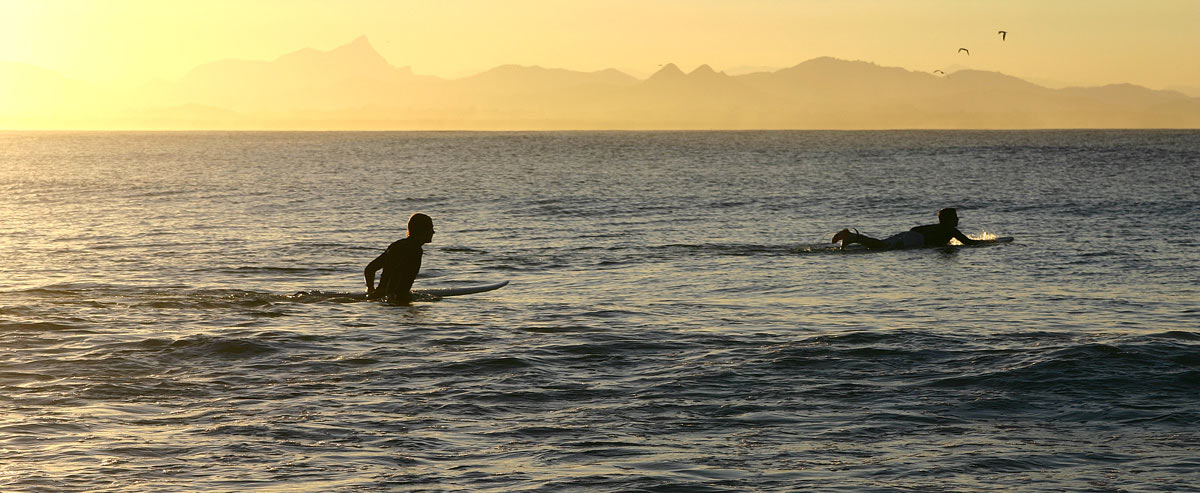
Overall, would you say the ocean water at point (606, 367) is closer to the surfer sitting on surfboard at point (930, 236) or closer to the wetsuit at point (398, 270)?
the wetsuit at point (398, 270)

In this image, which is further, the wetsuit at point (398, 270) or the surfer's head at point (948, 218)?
the surfer's head at point (948, 218)

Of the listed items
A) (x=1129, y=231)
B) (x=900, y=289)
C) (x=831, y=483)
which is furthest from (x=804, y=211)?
(x=831, y=483)

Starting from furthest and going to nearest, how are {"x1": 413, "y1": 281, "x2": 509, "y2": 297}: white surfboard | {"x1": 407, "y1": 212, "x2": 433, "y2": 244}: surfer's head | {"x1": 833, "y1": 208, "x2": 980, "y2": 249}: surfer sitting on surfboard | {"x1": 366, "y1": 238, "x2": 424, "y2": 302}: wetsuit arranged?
{"x1": 833, "y1": 208, "x2": 980, "y2": 249}: surfer sitting on surfboard < {"x1": 413, "y1": 281, "x2": 509, "y2": 297}: white surfboard < {"x1": 366, "y1": 238, "x2": 424, "y2": 302}: wetsuit < {"x1": 407, "y1": 212, "x2": 433, "y2": 244}: surfer's head

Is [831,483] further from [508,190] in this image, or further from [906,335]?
[508,190]

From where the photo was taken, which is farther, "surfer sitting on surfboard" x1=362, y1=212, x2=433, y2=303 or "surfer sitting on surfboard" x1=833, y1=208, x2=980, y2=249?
"surfer sitting on surfboard" x1=833, y1=208, x2=980, y2=249

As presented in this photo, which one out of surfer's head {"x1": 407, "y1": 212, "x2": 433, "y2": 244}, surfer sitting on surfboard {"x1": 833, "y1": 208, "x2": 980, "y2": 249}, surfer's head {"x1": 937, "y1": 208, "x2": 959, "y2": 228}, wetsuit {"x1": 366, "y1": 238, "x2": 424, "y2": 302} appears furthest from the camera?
surfer's head {"x1": 937, "y1": 208, "x2": 959, "y2": 228}

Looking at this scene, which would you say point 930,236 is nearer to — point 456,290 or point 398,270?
point 456,290

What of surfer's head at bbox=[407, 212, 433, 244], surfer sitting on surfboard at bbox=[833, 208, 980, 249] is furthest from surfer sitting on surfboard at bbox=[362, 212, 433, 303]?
surfer sitting on surfboard at bbox=[833, 208, 980, 249]

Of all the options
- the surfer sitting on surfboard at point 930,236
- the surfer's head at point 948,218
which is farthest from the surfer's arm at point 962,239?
the surfer's head at point 948,218

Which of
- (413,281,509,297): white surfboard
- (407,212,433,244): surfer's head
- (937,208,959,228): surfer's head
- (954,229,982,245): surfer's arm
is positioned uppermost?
(407,212,433,244): surfer's head

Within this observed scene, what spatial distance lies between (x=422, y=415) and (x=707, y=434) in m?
2.74

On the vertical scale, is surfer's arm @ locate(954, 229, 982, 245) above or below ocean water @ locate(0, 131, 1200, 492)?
above

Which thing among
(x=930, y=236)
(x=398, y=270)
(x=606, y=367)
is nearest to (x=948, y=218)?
(x=930, y=236)

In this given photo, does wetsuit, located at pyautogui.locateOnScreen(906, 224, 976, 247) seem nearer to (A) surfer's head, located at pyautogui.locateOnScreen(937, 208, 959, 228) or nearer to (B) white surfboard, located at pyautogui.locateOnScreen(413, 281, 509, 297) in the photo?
(A) surfer's head, located at pyautogui.locateOnScreen(937, 208, 959, 228)
